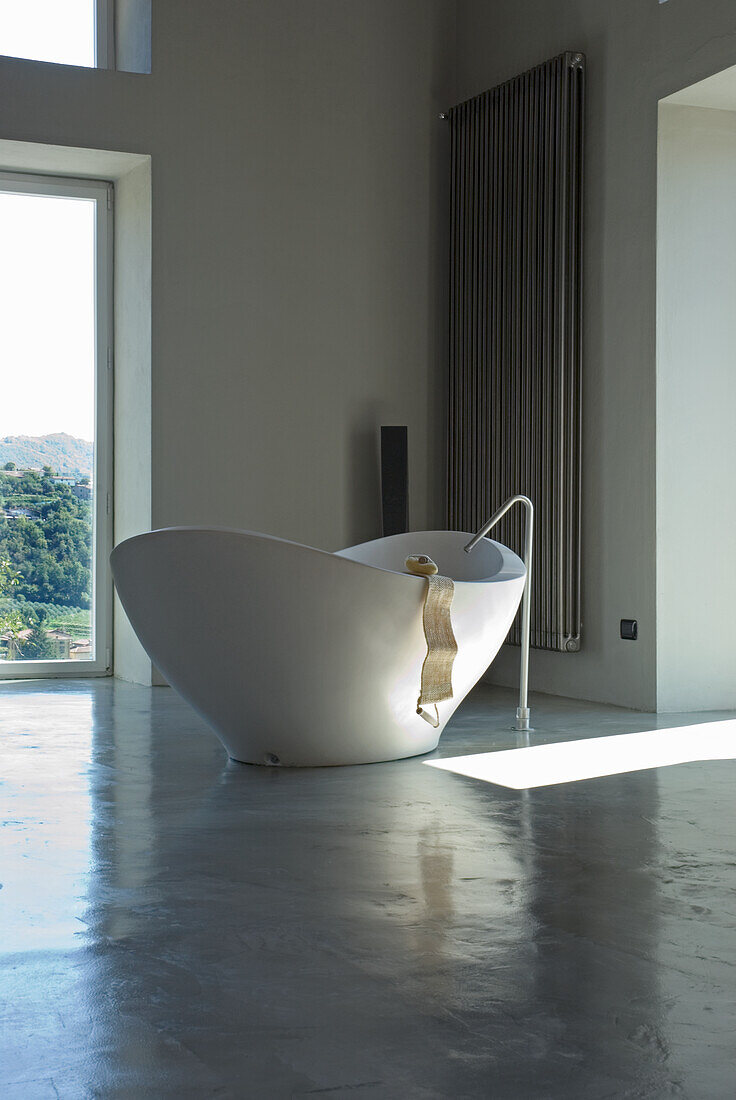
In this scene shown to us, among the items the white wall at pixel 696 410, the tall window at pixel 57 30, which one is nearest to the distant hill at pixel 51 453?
the tall window at pixel 57 30

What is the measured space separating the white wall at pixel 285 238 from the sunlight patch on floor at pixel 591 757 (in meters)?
2.12

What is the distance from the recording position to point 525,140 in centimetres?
517

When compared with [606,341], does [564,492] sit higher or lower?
lower

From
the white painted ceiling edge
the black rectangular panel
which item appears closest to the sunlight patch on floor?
the black rectangular panel

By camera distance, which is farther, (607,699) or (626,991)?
(607,699)

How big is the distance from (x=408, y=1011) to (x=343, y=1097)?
262 millimetres

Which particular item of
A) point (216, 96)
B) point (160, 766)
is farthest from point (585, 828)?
point (216, 96)

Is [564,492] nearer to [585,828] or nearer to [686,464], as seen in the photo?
[686,464]

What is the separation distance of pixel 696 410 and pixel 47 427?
9.59 ft

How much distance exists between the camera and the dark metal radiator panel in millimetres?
4883

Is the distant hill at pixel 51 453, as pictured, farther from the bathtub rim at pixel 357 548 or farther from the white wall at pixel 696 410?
the white wall at pixel 696 410

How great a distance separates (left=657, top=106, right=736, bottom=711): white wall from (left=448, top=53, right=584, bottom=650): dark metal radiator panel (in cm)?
43

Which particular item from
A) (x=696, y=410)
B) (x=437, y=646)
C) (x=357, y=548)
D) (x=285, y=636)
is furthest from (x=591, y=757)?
(x=696, y=410)

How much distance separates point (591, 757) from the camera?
3.54 m
